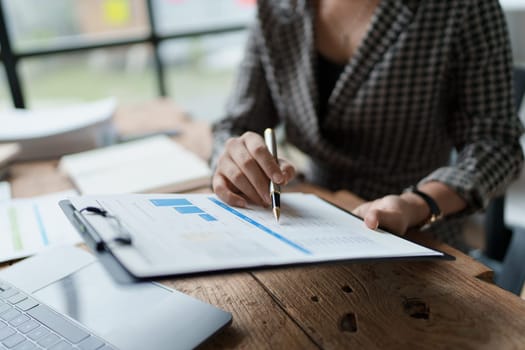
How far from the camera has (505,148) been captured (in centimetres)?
79

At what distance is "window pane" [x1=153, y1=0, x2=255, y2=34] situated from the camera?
1892 mm

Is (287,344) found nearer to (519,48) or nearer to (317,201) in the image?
(317,201)

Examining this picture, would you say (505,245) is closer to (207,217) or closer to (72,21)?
(207,217)

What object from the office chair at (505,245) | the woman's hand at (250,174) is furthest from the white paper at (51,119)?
the office chair at (505,245)

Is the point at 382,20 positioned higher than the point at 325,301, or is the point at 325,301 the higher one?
the point at 382,20

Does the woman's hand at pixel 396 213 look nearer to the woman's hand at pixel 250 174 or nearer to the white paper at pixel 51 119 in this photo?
the woman's hand at pixel 250 174

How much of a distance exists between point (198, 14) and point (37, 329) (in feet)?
6.19

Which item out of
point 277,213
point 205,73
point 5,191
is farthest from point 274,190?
point 205,73

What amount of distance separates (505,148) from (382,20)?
322 mm

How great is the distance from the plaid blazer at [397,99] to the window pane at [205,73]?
1.16m

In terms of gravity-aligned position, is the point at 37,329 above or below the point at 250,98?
below

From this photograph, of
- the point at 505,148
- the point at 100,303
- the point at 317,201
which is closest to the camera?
the point at 100,303

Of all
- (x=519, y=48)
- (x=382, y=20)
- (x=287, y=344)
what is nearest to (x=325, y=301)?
(x=287, y=344)

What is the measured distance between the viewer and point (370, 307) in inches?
20.0
